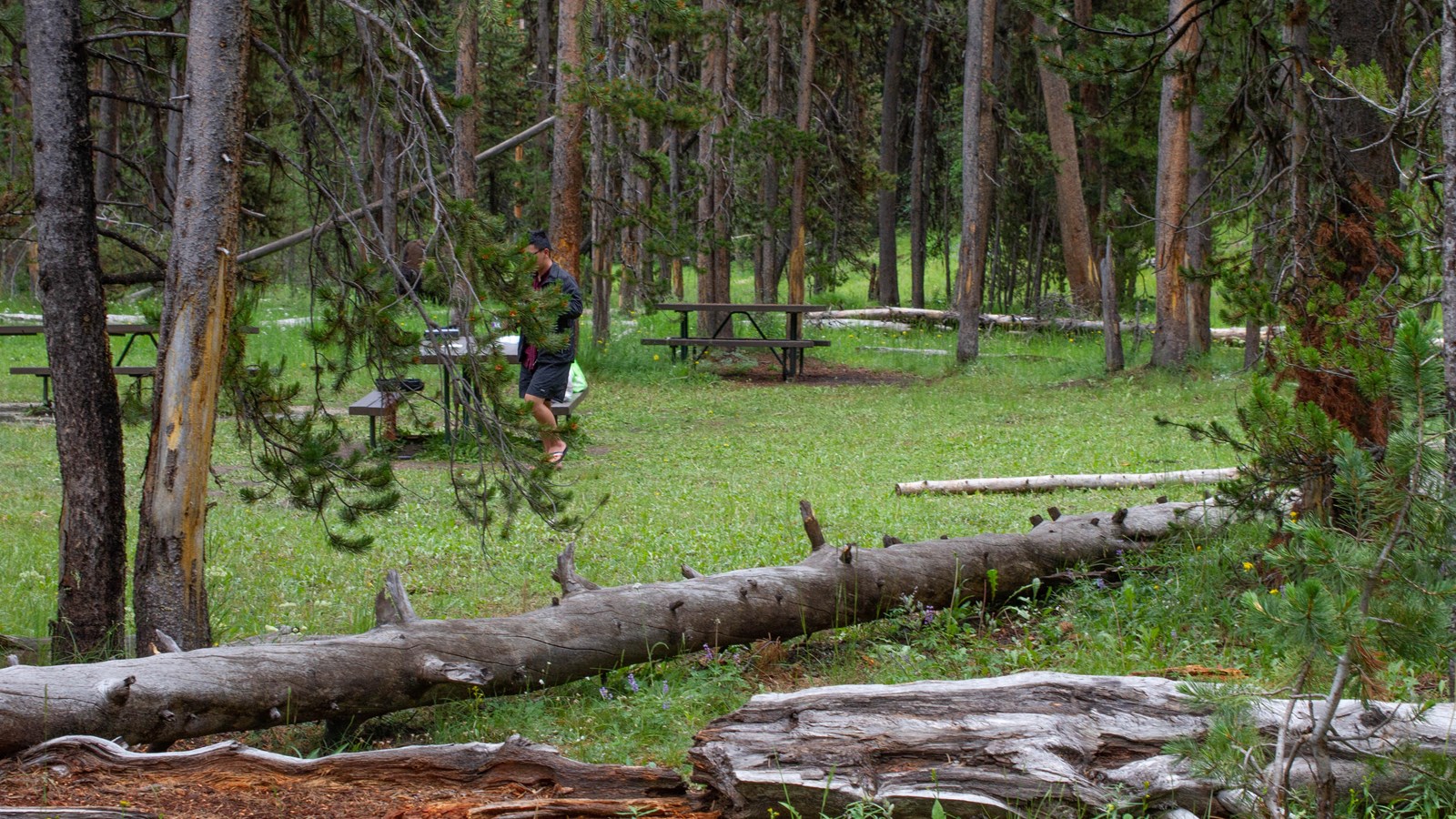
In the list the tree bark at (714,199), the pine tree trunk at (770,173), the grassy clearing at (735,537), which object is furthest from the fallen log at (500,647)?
the pine tree trunk at (770,173)

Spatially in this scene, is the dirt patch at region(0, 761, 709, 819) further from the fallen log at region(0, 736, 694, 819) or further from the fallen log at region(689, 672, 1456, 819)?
the fallen log at region(689, 672, 1456, 819)

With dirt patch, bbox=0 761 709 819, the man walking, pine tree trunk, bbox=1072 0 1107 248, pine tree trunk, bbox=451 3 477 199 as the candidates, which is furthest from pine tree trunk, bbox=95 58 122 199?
pine tree trunk, bbox=1072 0 1107 248

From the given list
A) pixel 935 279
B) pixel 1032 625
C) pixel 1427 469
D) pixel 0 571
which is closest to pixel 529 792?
pixel 1427 469

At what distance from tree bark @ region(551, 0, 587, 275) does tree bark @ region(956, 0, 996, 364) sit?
5806 mm

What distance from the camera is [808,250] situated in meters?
29.2

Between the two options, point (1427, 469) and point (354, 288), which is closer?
point (1427, 469)

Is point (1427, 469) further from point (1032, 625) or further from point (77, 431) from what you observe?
point (77, 431)

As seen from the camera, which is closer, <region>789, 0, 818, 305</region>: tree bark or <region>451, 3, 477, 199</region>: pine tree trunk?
<region>451, 3, 477, 199</region>: pine tree trunk

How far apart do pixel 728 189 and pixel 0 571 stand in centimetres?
1479

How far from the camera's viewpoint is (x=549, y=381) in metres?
11.0

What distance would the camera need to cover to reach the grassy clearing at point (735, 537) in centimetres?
487

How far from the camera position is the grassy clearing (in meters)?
4.87

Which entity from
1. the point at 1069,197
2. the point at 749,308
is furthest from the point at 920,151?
the point at 749,308

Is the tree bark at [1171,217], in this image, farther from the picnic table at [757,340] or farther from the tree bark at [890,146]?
the tree bark at [890,146]
